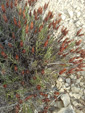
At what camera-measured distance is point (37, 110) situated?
219cm

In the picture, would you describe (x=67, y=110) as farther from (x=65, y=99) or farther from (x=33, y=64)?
(x=33, y=64)

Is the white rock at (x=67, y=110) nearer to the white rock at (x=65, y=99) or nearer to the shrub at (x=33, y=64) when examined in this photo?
the white rock at (x=65, y=99)

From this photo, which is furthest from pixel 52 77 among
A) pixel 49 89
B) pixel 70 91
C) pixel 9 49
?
pixel 9 49

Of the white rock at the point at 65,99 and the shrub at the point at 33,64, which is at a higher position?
the shrub at the point at 33,64

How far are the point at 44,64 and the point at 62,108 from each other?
0.76 m

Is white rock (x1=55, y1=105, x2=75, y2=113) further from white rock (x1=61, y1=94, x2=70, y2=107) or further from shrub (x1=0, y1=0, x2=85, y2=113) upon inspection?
shrub (x1=0, y1=0, x2=85, y2=113)

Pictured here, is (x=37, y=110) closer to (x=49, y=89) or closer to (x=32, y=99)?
(x=32, y=99)

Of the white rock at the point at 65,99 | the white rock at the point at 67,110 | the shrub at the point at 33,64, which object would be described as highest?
the shrub at the point at 33,64

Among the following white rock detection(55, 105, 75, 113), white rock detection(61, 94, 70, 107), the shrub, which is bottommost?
white rock detection(55, 105, 75, 113)

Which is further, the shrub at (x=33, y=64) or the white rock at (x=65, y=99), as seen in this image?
the white rock at (x=65, y=99)

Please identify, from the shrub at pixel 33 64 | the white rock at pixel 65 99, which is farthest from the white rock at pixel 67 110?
the shrub at pixel 33 64

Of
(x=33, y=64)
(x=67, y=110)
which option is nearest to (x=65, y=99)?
(x=67, y=110)

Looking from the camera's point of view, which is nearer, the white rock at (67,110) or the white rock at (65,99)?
the white rock at (67,110)

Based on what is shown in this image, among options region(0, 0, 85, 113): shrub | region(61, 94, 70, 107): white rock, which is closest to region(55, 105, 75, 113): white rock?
region(61, 94, 70, 107): white rock
